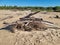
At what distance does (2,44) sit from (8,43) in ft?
0.74

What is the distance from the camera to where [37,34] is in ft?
32.8

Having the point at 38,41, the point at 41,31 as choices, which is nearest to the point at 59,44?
the point at 38,41

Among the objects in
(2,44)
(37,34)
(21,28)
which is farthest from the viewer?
(21,28)

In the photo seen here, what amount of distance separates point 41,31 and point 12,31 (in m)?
1.22

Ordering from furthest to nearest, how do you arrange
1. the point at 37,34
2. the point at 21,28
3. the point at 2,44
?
the point at 21,28, the point at 37,34, the point at 2,44

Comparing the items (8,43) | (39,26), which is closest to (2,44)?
(8,43)

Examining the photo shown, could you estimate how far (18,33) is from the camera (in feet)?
33.4

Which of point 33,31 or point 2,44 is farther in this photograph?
point 33,31

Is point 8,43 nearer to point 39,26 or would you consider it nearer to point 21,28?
point 21,28

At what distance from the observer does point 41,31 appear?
1051 centimetres

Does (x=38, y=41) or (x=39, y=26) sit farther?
(x=39, y=26)

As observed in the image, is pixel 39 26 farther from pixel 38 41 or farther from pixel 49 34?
pixel 38 41

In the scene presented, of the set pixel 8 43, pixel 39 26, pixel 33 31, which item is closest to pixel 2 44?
pixel 8 43

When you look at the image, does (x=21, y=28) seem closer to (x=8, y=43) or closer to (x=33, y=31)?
(x=33, y=31)
